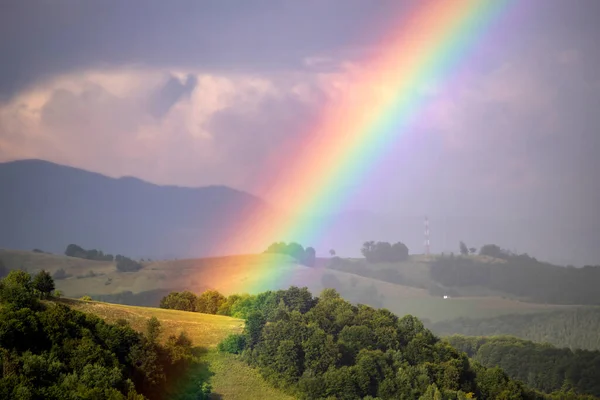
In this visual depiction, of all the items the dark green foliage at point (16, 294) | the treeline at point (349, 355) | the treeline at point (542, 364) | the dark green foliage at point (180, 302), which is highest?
the dark green foliage at point (16, 294)

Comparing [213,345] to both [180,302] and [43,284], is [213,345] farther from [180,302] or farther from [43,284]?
[180,302]

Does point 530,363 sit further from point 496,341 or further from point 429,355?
point 429,355

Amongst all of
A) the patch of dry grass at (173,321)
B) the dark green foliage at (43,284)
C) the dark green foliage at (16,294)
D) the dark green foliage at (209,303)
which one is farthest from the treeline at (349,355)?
the dark green foliage at (16,294)

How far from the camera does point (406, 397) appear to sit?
84.9 m

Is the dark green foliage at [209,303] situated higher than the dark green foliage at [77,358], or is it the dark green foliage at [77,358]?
the dark green foliage at [209,303]

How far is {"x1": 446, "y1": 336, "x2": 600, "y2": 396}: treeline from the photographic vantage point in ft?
482

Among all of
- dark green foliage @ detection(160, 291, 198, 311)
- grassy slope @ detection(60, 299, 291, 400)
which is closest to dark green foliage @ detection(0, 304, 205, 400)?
grassy slope @ detection(60, 299, 291, 400)

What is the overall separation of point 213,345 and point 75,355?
79.6ft

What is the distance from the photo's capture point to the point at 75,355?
198 ft

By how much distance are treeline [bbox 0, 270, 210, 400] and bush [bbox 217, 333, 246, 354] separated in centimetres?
615

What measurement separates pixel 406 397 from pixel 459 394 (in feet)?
20.4

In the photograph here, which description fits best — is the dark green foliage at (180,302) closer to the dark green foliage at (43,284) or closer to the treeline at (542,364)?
the dark green foliage at (43,284)

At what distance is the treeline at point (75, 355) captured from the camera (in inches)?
2103

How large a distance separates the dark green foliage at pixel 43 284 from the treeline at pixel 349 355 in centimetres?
1999
